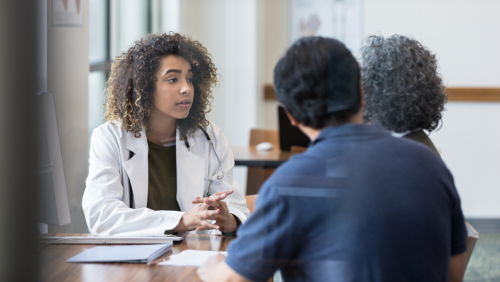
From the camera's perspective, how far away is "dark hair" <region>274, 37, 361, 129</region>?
2.58 feet

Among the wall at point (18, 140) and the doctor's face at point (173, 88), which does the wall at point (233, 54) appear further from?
the wall at point (18, 140)

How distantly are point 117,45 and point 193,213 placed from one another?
650 millimetres

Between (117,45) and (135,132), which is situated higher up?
(117,45)

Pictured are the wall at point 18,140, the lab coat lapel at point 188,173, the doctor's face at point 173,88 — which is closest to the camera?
the wall at point 18,140

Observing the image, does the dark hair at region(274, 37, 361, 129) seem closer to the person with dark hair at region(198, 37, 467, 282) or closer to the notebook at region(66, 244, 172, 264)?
the person with dark hair at region(198, 37, 467, 282)

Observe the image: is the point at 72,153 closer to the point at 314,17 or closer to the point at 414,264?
the point at 314,17

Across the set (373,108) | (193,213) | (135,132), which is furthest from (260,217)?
Answer: (135,132)

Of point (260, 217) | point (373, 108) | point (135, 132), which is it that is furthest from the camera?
point (135, 132)

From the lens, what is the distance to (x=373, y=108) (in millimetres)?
975

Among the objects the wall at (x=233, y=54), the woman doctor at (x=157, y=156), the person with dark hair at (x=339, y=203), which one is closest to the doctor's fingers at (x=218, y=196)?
the woman doctor at (x=157, y=156)

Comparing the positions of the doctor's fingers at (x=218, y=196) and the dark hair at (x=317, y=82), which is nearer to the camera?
the dark hair at (x=317, y=82)

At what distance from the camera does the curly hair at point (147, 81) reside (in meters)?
1.21

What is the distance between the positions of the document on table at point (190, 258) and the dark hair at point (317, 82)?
0.46 meters

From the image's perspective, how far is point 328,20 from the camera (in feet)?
3.22
